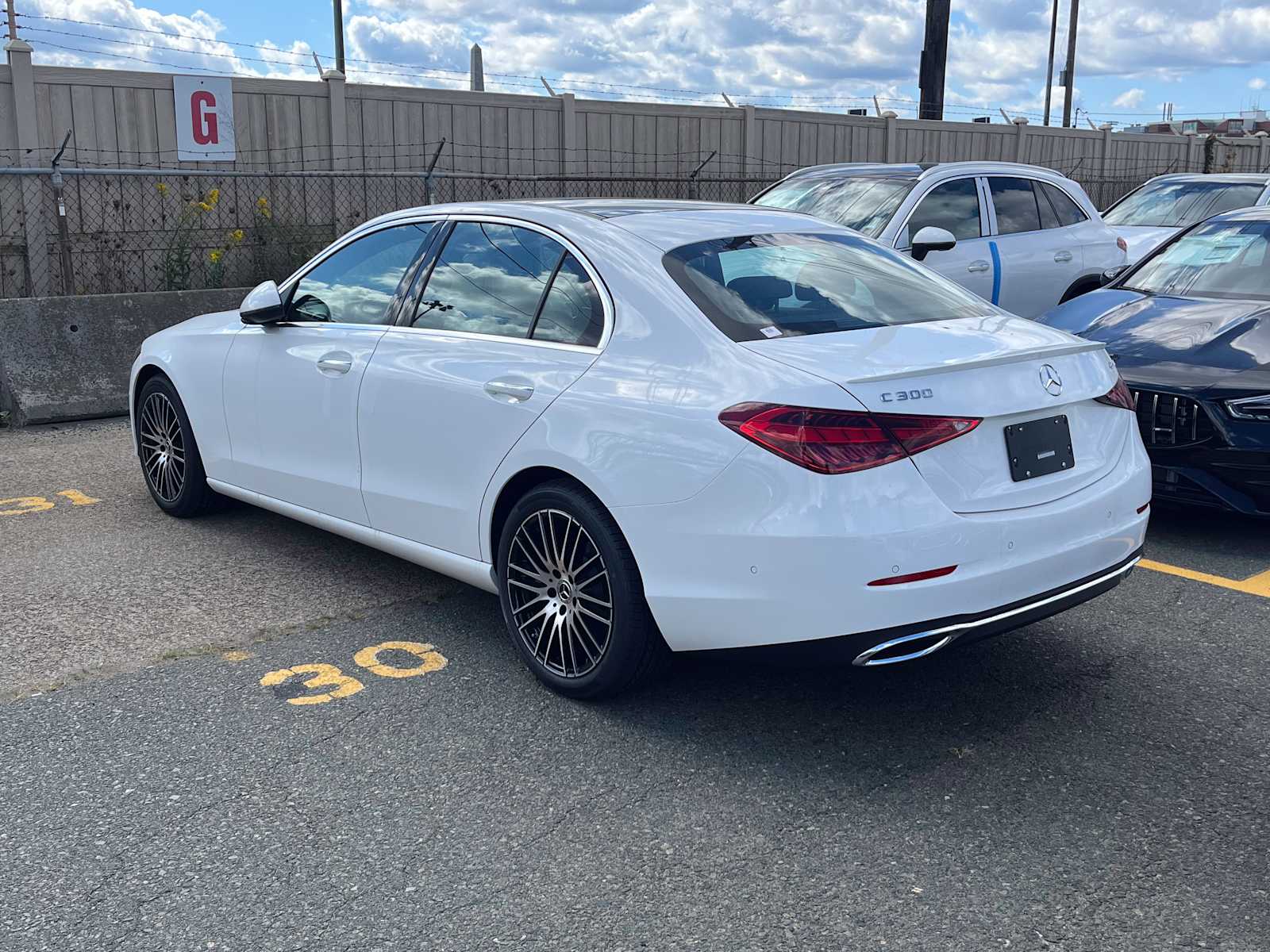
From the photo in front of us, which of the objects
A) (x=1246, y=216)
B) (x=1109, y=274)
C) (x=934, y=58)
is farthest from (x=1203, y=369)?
(x=934, y=58)

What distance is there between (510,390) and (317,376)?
1.29 m

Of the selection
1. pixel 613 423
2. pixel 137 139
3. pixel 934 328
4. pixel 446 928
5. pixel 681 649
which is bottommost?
pixel 446 928

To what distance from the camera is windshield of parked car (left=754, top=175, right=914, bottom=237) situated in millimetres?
9305

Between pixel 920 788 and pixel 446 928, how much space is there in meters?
1.42

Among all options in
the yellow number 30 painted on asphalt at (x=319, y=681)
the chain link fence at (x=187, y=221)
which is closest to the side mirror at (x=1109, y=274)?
the chain link fence at (x=187, y=221)

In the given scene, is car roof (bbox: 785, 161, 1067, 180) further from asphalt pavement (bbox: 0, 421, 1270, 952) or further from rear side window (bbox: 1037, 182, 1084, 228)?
asphalt pavement (bbox: 0, 421, 1270, 952)

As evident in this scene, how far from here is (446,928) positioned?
2.93m

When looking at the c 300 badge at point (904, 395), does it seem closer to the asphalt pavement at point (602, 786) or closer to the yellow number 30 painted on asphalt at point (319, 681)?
the asphalt pavement at point (602, 786)

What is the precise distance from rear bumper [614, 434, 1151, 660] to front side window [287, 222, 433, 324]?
5.90ft

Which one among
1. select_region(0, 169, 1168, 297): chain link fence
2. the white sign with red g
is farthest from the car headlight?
the white sign with red g

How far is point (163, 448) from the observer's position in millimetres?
6484

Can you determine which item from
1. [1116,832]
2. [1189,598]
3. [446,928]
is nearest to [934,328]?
[1116,832]

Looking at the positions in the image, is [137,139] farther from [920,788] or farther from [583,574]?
[920,788]

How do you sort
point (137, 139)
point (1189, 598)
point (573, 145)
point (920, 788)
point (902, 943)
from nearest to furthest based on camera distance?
point (902, 943) → point (920, 788) → point (1189, 598) → point (137, 139) → point (573, 145)
